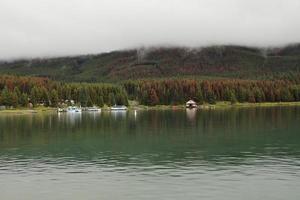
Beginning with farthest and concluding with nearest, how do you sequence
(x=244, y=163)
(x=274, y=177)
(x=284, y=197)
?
(x=244, y=163)
(x=274, y=177)
(x=284, y=197)

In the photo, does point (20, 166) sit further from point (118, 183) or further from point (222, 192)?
point (222, 192)

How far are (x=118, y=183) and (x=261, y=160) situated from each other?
21.6 meters

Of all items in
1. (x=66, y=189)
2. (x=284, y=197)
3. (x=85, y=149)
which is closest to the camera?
(x=284, y=197)

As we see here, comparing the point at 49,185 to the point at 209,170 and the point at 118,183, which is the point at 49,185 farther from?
the point at 209,170

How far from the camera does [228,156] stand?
71.4m

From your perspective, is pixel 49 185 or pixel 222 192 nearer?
pixel 222 192

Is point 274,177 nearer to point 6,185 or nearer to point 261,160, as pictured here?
point 261,160

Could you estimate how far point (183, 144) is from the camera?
8962 centimetres

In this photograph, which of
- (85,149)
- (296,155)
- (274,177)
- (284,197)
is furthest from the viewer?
(85,149)

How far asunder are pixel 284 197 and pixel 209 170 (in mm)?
14485

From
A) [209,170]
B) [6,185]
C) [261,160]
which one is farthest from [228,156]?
[6,185]

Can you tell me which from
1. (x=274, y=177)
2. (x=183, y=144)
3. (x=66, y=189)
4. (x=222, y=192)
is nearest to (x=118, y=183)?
(x=66, y=189)

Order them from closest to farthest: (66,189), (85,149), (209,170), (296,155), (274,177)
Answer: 1. (66,189)
2. (274,177)
3. (209,170)
4. (296,155)
5. (85,149)

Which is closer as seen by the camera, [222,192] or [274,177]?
[222,192]
